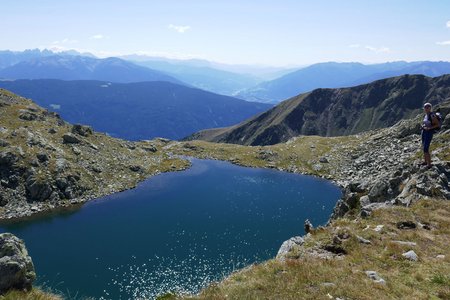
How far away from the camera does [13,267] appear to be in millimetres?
14945

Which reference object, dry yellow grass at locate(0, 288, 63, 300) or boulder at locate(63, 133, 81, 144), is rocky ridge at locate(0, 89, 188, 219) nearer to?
boulder at locate(63, 133, 81, 144)

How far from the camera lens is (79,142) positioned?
375ft

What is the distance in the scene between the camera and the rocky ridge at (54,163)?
86438 millimetres

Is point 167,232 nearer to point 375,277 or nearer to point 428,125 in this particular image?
point 428,125

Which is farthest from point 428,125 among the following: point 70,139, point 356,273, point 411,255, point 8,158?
point 70,139

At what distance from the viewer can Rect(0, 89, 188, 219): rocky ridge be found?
86438 mm

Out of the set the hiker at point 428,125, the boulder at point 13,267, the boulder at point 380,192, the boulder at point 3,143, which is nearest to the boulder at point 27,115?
the boulder at point 3,143

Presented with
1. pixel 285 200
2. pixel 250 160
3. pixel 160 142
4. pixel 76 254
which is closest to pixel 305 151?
pixel 250 160

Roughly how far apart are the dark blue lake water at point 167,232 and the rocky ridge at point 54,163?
596cm

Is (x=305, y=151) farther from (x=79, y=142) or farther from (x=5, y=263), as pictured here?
(x=5, y=263)

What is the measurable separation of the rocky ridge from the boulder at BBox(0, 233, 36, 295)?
72.5 meters

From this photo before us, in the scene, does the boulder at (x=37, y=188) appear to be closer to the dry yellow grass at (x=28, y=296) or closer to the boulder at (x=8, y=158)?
the boulder at (x=8, y=158)

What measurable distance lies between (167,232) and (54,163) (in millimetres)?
41858

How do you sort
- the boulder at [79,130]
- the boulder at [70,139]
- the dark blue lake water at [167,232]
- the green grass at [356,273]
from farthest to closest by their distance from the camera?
the boulder at [79,130] → the boulder at [70,139] → the dark blue lake water at [167,232] → the green grass at [356,273]
